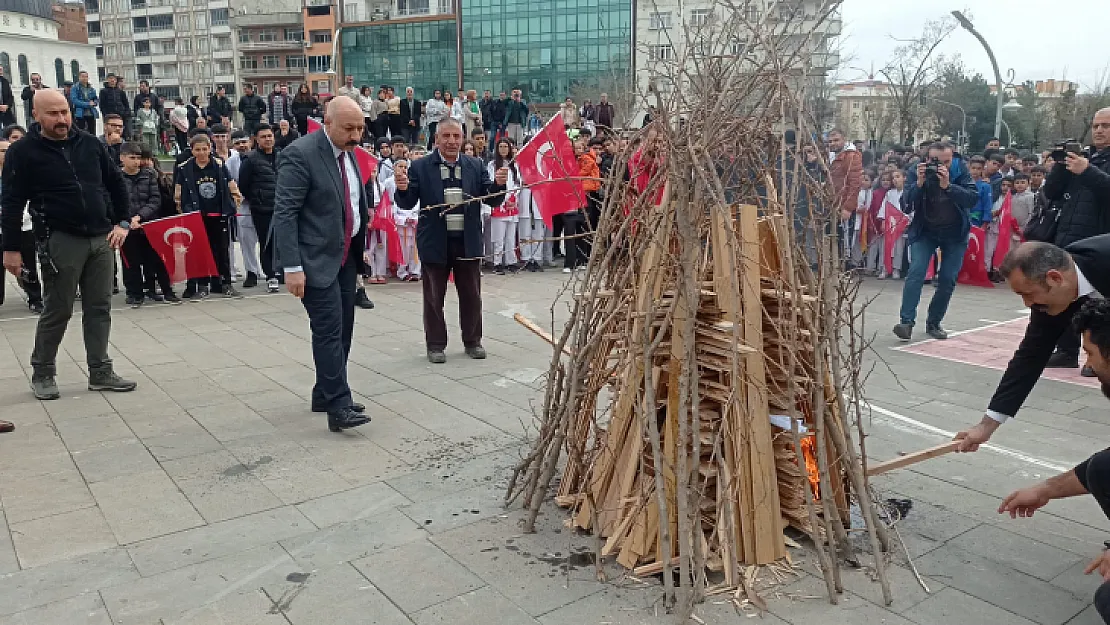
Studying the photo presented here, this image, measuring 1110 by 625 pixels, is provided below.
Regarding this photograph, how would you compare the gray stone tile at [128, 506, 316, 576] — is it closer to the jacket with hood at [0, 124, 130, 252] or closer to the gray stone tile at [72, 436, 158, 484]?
the gray stone tile at [72, 436, 158, 484]

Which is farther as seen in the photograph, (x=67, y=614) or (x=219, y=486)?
(x=219, y=486)

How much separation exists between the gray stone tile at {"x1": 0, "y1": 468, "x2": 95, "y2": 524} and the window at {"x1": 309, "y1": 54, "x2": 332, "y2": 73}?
3291 inches

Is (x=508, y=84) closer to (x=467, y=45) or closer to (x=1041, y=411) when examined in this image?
(x=467, y=45)

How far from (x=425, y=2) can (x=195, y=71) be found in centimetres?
3252

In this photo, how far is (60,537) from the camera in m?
3.74

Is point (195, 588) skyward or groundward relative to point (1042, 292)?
groundward

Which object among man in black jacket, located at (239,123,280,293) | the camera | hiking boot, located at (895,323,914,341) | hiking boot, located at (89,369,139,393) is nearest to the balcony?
man in black jacket, located at (239,123,280,293)

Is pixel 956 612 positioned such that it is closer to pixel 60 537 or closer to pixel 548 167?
pixel 60 537

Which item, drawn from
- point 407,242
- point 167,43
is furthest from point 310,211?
point 167,43

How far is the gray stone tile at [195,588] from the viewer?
3.10 metres

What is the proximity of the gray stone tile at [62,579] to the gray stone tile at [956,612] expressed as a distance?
3.08 meters

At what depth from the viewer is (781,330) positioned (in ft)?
11.1

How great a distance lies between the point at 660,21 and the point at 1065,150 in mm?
4868

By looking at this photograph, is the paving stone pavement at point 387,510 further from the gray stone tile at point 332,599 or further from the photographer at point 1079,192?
the photographer at point 1079,192
